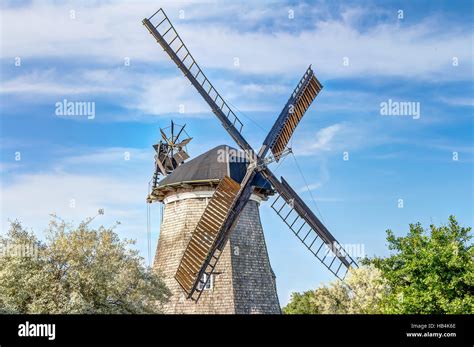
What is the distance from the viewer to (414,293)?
3083cm

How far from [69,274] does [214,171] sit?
13.2m

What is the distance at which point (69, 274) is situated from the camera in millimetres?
29469

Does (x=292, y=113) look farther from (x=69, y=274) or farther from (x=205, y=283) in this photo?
(x=69, y=274)

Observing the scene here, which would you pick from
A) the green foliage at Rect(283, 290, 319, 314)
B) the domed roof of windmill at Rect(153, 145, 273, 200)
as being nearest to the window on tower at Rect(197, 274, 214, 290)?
the domed roof of windmill at Rect(153, 145, 273, 200)

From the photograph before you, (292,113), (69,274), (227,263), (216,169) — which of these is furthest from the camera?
(292,113)

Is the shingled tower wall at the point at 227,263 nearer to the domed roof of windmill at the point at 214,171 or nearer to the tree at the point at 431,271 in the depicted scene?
the domed roof of windmill at the point at 214,171

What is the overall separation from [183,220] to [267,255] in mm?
5129

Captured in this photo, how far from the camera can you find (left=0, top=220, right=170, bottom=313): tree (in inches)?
1128

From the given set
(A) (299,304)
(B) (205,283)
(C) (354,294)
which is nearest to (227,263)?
(B) (205,283)

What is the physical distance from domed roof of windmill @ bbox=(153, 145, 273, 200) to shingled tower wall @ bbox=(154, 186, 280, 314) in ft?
1.95
